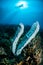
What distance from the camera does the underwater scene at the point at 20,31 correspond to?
2.27 metres

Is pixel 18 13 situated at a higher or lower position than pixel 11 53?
higher

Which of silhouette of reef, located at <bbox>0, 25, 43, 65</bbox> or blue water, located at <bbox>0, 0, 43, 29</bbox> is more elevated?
blue water, located at <bbox>0, 0, 43, 29</bbox>

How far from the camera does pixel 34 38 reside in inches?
89.8

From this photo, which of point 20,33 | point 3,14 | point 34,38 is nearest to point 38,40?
point 34,38

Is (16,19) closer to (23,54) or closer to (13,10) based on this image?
(13,10)

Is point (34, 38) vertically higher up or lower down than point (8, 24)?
lower down

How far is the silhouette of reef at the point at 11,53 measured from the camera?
7.42 ft

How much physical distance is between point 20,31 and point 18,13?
0.70 feet

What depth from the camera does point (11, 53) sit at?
2281 millimetres

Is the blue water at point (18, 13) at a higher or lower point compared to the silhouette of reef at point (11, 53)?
higher

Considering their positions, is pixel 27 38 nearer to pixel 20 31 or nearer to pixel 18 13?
pixel 20 31

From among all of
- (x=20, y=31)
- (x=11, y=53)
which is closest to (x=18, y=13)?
(x=20, y=31)

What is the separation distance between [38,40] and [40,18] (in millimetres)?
264

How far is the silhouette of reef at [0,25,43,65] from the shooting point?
89.0 inches
